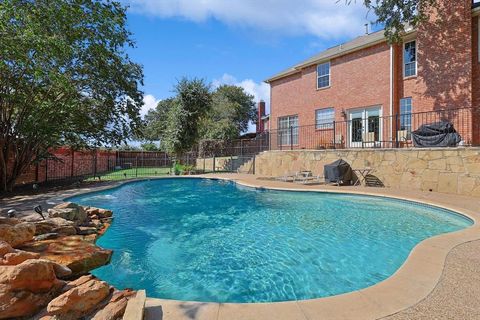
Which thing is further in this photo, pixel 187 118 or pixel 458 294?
pixel 187 118

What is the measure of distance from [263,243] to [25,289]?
163 inches

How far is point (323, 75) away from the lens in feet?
60.2

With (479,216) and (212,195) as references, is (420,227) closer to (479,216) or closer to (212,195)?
(479,216)

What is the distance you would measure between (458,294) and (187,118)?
19.7 m

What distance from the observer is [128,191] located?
1359cm

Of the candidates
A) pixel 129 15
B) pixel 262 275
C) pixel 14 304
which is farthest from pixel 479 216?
pixel 129 15

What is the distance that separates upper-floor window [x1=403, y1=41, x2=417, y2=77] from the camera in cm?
1429

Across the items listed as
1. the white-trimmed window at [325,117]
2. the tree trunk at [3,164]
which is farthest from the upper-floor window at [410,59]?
the tree trunk at [3,164]

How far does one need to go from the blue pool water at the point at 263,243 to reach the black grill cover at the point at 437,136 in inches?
144

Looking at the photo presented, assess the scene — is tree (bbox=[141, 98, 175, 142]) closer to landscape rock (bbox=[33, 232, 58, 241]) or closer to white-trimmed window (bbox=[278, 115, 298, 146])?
white-trimmed window (bbox=[278, 115, 298, 146])

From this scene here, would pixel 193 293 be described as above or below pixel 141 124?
below

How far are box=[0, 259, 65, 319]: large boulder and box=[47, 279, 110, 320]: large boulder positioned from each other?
28cm

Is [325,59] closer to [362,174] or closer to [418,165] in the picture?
[362,174]

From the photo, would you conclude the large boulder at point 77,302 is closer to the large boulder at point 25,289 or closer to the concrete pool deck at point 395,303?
the large boulder at point 25,289
